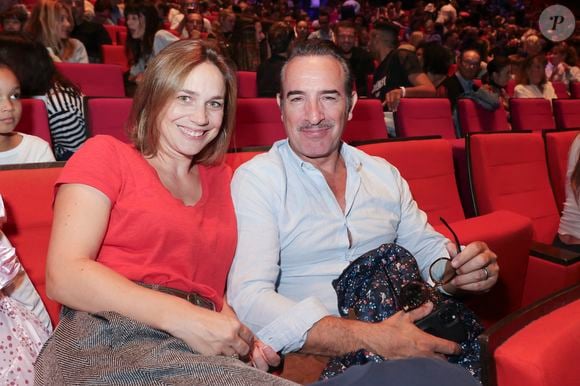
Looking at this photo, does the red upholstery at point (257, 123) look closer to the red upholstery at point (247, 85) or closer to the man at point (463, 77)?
the red upholstery at point (247, 85)

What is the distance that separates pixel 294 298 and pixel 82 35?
4.21 metres

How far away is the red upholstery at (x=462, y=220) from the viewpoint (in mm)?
1738

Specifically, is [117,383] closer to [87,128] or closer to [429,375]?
[429,375]

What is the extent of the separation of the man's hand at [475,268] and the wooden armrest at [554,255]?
0.76 metres

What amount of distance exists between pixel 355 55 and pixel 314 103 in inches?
144

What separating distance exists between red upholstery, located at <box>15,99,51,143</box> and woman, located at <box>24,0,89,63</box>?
1.73 metres

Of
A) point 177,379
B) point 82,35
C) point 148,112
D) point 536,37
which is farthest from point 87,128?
point 536,37

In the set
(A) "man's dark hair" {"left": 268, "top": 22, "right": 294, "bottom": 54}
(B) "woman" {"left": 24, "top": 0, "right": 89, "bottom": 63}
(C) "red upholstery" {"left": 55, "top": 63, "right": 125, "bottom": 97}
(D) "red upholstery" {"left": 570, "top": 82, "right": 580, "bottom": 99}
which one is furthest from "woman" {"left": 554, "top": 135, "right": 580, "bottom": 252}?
(D) "red upholstery" {"left": 570, "top": 82, "right": 580, "bottom": 99}

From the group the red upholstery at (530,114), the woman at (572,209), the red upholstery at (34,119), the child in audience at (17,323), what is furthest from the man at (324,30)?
the child in audience at (17,323)

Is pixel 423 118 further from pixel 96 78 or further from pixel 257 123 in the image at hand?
pixel 96 78

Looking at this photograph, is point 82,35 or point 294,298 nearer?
point 294,298

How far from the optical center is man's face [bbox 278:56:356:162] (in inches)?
58.6

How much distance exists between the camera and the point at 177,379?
2.71 feet

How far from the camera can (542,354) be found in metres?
0.68
